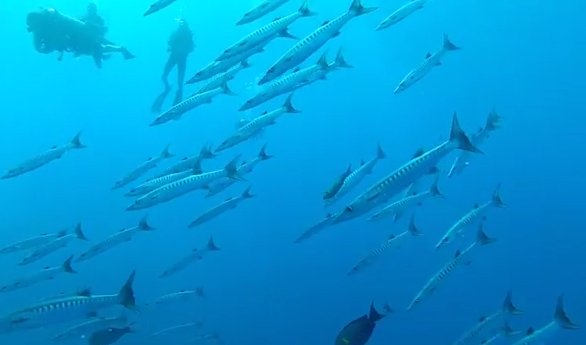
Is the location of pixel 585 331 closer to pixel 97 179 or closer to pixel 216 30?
pixel 216 30

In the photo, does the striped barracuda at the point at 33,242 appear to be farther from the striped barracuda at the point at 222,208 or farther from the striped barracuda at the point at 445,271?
the striped barracuda at the point at 445,271

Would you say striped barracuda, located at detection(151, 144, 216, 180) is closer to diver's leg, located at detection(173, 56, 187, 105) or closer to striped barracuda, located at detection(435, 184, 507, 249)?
striped barracuda, located at detection(435, 184, 507, 249)

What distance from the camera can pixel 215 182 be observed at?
848 cm

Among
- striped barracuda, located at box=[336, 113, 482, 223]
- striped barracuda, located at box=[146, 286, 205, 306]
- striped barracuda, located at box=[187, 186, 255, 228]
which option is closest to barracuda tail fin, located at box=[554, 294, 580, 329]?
striped barracuda, located at box=[336, 113, 482, 223]

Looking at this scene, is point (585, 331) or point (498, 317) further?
point (585, 331)

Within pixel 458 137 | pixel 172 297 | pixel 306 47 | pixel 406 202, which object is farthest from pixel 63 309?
pixel 406 202

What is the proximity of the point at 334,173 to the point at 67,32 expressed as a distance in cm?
2731

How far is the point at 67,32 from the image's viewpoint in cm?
1169

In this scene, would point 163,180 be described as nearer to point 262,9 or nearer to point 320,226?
point 320,226

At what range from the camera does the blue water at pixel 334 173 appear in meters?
29.5

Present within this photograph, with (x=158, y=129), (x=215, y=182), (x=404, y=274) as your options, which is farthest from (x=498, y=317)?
(x=158, y=129)

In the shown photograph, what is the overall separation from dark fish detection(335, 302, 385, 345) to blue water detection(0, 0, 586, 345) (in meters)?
22.5

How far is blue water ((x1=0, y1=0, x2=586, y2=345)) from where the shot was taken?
2950cm

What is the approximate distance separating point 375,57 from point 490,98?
6.94 meters
